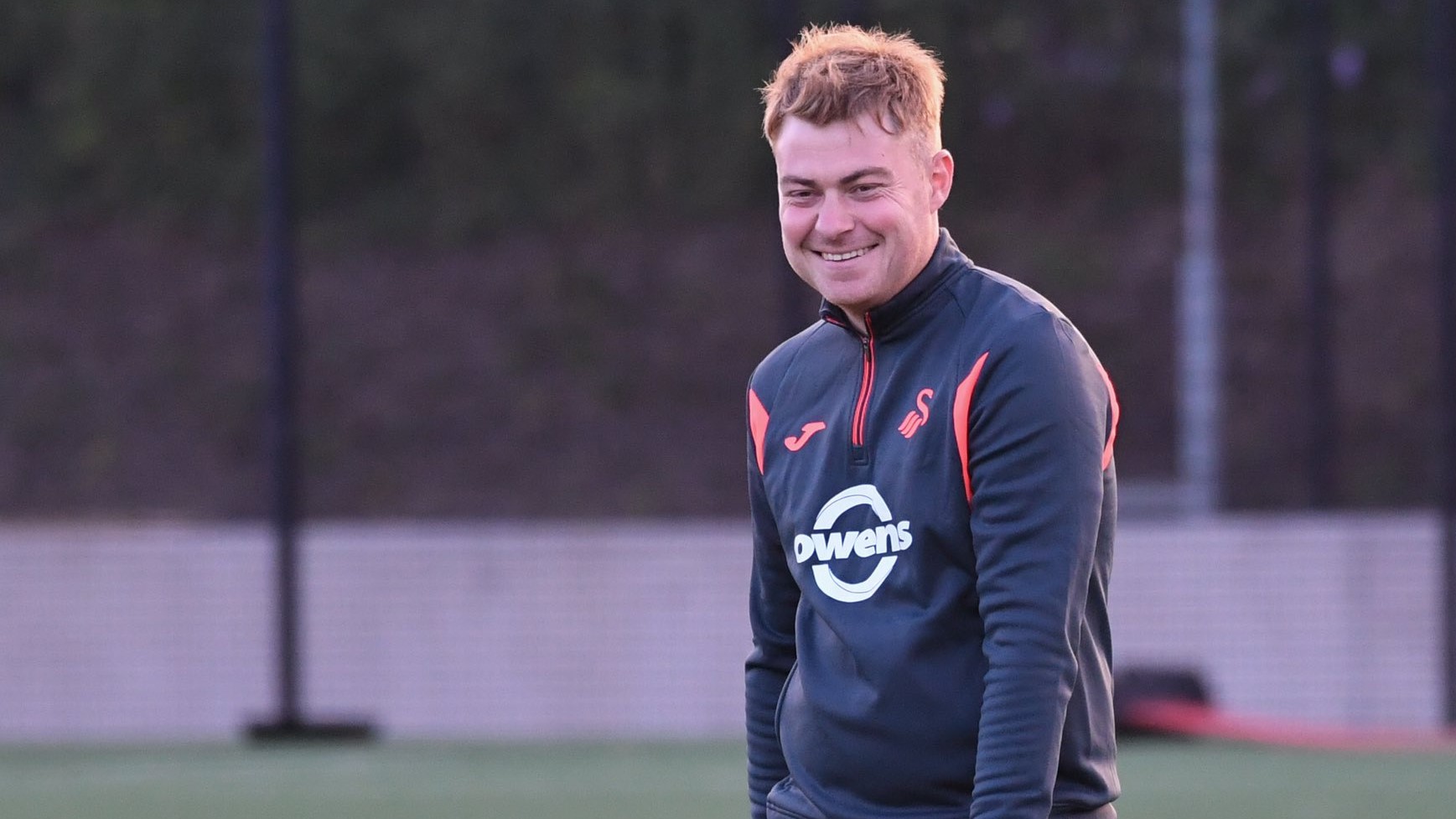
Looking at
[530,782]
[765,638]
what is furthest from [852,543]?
[530,782]

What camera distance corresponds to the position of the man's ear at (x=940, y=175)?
214 centimetres

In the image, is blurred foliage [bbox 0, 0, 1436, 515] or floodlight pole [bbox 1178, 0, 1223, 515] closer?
floodlight pole [bbox 1178, 0, 1223, 515]

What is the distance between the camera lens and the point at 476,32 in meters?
11.0

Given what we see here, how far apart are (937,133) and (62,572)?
7477mm

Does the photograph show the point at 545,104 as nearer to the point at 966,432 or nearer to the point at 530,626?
the point at 530,626

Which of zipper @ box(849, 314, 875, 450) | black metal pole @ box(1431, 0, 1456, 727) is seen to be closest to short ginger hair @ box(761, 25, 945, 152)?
zipper @ box(849, 314, 875, 450)

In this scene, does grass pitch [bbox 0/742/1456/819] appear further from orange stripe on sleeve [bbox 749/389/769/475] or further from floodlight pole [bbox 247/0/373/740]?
orange stripe on sleeve [bbox 749/389/769/475]

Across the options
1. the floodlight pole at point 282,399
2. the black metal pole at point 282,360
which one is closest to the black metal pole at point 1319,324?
the floodlight pole at point 282,399

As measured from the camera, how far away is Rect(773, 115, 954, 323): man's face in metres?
2.07

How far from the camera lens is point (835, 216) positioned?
209cm

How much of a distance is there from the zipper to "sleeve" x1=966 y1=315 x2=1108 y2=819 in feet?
0.51

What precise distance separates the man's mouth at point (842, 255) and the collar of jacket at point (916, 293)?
0.07 m

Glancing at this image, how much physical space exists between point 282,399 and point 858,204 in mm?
6906

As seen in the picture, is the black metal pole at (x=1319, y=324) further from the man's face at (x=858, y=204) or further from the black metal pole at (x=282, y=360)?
the man's face at (x=858, y=204)
